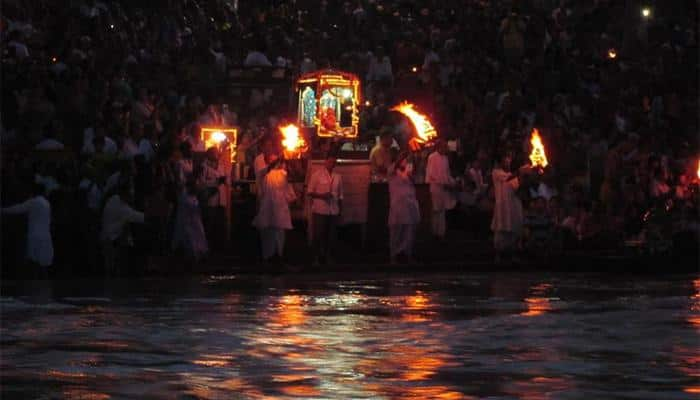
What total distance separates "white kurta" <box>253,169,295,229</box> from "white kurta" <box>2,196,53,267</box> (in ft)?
11.1

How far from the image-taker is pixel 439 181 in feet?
87.6

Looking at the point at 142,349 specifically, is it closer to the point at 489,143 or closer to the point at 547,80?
the point at 489,143

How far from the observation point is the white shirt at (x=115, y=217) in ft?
74.5

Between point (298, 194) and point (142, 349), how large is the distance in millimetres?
12192

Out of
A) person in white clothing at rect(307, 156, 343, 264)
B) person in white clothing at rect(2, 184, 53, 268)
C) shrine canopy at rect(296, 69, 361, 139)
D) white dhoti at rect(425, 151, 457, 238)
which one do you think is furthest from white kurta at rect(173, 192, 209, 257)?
shrine canopy at rect(296, 69, 361, 139)

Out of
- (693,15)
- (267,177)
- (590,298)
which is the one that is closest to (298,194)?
(267,177)

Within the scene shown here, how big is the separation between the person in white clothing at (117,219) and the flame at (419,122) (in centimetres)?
722

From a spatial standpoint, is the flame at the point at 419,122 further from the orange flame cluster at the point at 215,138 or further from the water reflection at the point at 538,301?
the water reflection at the point at 538,301

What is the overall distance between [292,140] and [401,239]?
3.78 m

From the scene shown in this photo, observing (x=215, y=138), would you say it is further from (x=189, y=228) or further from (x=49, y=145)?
(x=49, y=145)

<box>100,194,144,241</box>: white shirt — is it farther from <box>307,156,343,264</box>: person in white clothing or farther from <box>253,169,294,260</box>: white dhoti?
<box>307,156,343,264</box>: person in white clothing

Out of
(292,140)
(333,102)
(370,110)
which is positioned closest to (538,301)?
(292,140)

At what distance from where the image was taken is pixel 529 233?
26.1 m

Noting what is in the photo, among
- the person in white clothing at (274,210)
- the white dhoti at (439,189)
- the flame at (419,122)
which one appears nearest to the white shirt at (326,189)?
the person in white clothing at (274,210)
